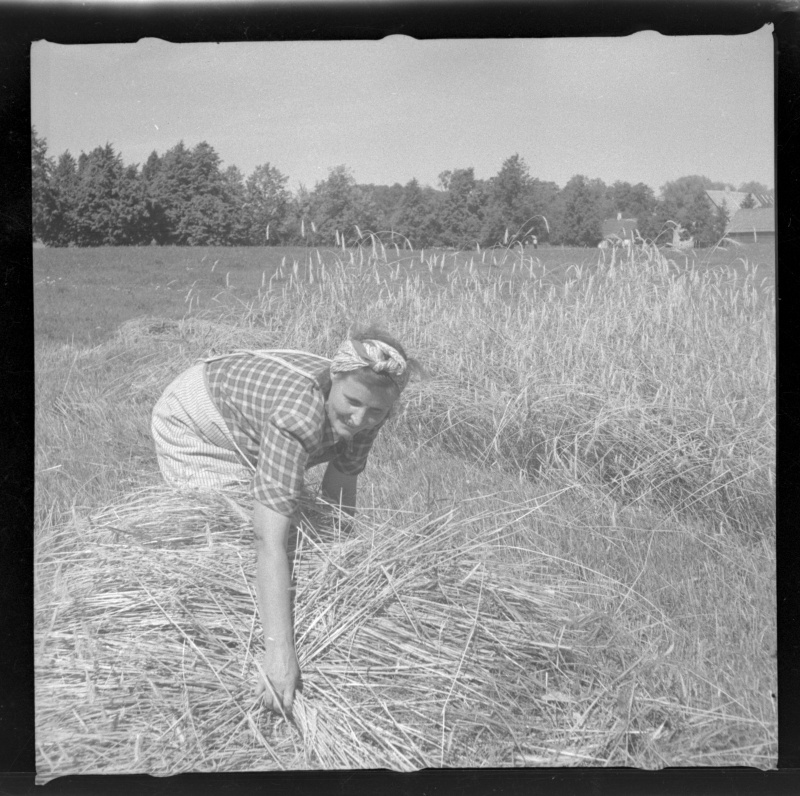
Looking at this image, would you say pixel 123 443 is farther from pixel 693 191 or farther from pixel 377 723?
pixel 693 191

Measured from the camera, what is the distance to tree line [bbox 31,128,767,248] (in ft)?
7.93

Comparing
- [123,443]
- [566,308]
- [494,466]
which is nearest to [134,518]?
[123,443]

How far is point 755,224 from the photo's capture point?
2.46m

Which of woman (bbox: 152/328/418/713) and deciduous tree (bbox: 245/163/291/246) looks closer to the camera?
woman (bbox: 152/328/418/713)

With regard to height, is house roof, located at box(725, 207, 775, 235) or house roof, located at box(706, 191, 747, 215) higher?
house roof, located at box(706, 191, 747, 215)

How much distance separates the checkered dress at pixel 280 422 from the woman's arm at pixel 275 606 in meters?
0.06

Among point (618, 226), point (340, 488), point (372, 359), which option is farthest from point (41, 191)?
point (618, 226)

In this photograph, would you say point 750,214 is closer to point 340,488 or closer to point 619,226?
point 619,226

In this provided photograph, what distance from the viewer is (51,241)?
240 cm

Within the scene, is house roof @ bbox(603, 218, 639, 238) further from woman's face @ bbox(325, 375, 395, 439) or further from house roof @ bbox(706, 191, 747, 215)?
woman's face @ bbox(325, 375, 395, 439)

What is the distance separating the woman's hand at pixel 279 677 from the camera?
2262mm

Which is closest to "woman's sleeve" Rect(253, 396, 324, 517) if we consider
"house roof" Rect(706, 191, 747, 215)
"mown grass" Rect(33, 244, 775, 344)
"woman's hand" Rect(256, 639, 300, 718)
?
"woman's hand" Rect(256, 639, 300, 718)

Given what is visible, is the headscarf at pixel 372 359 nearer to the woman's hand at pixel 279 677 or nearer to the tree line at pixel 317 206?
the tree line at pixel 317 206

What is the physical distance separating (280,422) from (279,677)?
0.77 m
